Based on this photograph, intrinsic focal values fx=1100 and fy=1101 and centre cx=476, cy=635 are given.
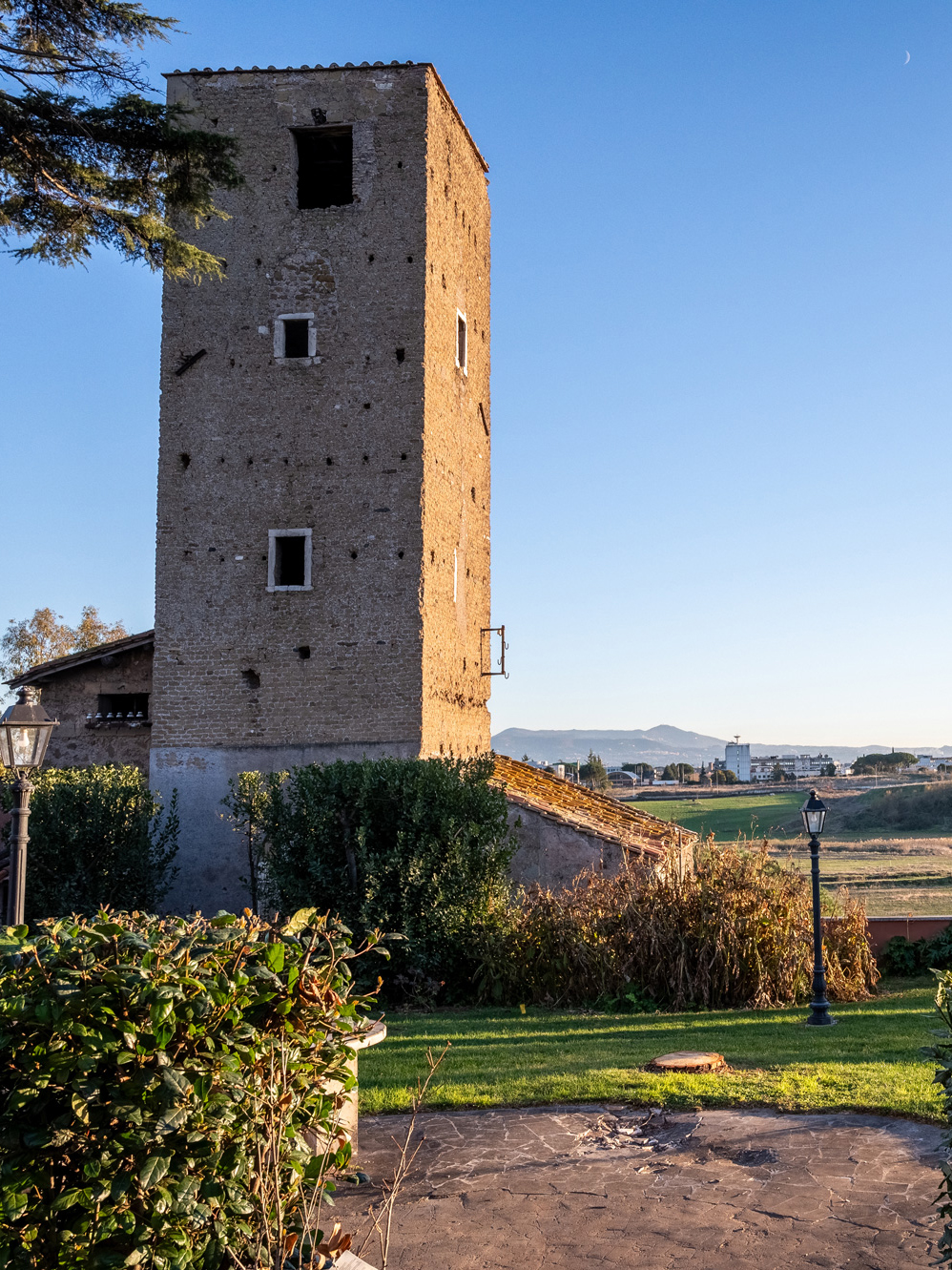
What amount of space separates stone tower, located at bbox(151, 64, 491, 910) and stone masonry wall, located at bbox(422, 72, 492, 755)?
110 mm

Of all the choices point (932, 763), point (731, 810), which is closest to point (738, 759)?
point (932, 763)

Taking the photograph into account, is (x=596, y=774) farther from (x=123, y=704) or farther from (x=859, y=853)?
(x=123, y=704)

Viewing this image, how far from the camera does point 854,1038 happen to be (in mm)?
10836

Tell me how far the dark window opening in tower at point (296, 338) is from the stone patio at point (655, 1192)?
51.0ft

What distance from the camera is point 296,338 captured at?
20641 millimetres

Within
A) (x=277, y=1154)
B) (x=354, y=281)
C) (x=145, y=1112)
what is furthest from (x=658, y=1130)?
(x=354, y=281)

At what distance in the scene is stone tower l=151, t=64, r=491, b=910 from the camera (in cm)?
1948

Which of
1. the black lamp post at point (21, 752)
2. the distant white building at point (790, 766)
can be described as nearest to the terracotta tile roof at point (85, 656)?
the black lamp post at point (21, 752)

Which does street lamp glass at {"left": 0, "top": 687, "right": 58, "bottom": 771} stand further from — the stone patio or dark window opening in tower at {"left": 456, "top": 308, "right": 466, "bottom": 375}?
dark window opening in tower at {"left": 456, "top": 308, "right": 466, "bottom": 375}

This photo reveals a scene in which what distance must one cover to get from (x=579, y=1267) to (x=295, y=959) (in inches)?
88.0

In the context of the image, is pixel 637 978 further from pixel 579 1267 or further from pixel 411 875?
pixel 579 1267

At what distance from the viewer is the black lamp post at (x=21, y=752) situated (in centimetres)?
966

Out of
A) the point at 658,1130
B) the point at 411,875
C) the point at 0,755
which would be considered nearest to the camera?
the point at 658,1130

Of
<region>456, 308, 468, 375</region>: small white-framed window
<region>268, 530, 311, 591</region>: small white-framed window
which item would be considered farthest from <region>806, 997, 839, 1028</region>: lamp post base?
<region>456, 308, 468, 375</region>: small white-framed window
